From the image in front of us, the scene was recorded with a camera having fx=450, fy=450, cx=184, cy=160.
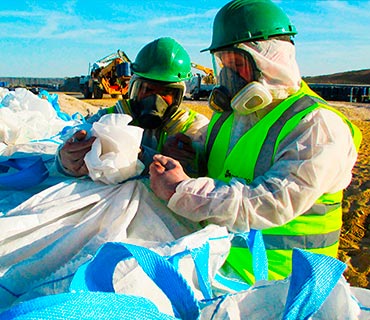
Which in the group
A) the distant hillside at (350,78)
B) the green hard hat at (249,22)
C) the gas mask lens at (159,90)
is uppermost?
the green hard hat at (249,22)

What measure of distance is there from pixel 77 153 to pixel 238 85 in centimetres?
82

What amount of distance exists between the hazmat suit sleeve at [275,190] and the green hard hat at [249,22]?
545 millimetres

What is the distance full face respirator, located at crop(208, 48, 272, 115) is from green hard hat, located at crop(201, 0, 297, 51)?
7 cm

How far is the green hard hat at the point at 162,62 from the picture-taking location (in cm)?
267

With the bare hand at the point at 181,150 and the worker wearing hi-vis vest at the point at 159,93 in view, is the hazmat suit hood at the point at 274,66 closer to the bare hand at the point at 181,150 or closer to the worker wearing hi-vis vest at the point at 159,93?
the bare hand at the point at 181,150

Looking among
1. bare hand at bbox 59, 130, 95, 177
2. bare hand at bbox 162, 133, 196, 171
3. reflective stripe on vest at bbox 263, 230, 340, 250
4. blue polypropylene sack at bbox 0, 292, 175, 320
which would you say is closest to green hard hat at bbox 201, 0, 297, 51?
bare hand at bbox 162, 133, 196, 171

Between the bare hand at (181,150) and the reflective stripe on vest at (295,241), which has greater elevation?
the bare hand at (181,150)

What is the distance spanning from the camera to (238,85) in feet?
7.11

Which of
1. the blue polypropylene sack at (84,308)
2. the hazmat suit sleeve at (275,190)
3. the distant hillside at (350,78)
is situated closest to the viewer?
the blue polypropylene sack at (84,308)

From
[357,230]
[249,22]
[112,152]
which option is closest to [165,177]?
[112,152]

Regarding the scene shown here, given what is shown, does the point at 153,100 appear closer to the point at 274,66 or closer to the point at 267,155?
the point at 274,66

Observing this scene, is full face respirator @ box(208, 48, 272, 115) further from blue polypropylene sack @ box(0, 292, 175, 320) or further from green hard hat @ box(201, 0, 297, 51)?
blue polypropylene sack @ box(0, 292, 175, 320)

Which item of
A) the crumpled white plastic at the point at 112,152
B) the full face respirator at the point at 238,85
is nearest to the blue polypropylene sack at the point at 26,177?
the crumpled white plastic at the point at 112,152

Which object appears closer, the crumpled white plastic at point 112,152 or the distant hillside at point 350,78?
the crumpled white plastic at point 112,152
